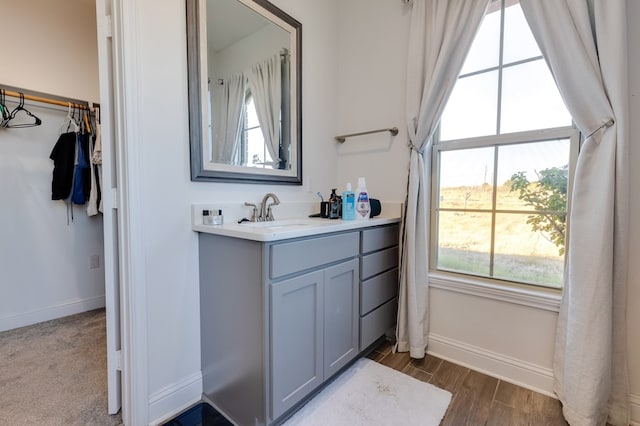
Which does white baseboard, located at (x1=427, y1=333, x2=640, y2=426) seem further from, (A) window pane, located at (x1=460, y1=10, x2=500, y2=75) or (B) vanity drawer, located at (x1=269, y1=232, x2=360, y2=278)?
(A) window pane, located at (x1=460, y1=10, x2=500, y2=75)

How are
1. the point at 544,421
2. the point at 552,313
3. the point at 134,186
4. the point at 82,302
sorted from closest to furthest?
the point at 134,186, the point at 544,421, the point at 552,313, the point at 82,302

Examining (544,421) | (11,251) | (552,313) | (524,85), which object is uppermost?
(524,85)

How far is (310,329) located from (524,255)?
1.29 meters

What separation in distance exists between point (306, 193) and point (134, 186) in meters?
1.12

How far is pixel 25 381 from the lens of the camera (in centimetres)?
155

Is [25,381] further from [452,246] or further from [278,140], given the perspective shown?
[452,246]

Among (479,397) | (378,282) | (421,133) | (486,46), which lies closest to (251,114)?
(421,133)

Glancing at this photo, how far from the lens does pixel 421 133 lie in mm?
1776

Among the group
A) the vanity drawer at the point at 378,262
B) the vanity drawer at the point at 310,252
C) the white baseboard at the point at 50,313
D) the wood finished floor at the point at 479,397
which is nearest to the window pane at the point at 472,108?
the vanity drawer at the point at 378,262

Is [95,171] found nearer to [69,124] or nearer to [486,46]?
[69,124]

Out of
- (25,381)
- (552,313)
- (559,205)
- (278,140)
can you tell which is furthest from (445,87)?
(25,381)

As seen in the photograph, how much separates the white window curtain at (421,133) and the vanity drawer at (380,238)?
90mm

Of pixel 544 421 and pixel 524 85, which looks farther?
pixel 524 85

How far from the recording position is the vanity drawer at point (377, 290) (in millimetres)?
1711
